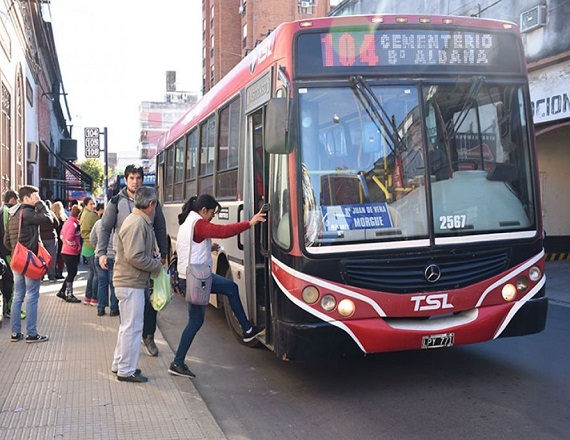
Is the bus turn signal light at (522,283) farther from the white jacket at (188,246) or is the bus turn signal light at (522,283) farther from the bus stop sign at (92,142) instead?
the bus stop sign at (92,142)

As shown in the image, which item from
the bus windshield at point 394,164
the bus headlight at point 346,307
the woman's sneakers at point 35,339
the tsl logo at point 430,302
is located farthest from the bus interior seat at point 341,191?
the woman's sneakers at point 35,339

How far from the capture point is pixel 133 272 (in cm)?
557

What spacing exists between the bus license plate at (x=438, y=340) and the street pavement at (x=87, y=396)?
187 centimetres

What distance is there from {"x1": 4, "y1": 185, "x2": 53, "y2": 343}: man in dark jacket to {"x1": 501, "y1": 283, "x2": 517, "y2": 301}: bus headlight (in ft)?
16.4

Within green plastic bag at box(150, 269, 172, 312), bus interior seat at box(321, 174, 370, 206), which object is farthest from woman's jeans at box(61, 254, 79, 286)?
bus interior seat at box(321, 174, 370, 206)

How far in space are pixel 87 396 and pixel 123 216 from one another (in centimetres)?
256

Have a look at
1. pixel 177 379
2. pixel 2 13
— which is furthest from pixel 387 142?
pixel 2 13

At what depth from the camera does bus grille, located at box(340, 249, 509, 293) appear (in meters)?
5.08

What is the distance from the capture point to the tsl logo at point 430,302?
16.9 feet

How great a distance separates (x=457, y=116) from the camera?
5.42 metres

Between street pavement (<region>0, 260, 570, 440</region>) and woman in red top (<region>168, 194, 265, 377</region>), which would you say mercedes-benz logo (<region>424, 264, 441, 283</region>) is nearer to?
woman in red top (<region>168, 194, 265, 377</region>)

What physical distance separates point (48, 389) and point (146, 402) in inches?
39.3

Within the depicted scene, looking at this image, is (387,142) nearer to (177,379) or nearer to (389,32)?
(389,32)

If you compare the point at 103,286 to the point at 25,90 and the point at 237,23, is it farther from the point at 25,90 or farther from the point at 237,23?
the point at 237,23
